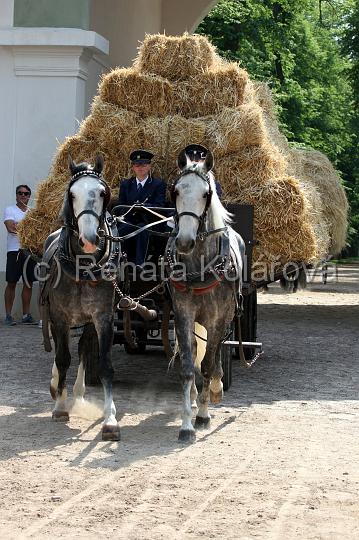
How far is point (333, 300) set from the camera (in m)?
22.3

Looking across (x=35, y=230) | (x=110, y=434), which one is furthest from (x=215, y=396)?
(x=35, y=230)

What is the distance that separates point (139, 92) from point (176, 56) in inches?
19.7

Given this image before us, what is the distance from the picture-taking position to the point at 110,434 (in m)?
7.26

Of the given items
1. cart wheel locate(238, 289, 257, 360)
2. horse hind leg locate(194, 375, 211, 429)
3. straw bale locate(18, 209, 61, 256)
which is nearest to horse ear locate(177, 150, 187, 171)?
horse hind leg locate(194, 375, 211, 429)

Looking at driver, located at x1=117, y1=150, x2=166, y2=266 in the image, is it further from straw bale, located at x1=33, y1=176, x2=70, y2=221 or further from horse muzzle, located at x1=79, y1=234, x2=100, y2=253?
horse muzzle, located at x1=79, y1=234, x2=100, y2=253

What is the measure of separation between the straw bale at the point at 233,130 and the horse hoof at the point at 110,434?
3332 millimetres

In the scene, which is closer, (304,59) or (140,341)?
(140,341)

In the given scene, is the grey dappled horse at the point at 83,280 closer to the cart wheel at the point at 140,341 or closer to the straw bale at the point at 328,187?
the cart wheel at the point at 140,341

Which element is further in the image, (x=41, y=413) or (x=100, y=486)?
(x=41, y=413)

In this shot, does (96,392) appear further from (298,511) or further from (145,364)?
(298,511)

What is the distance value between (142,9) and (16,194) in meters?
5.59

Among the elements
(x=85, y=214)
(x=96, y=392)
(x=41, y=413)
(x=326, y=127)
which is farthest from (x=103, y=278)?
(x=326, y=127)

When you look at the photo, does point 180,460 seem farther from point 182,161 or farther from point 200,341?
point 182,161

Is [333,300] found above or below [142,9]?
→ below
